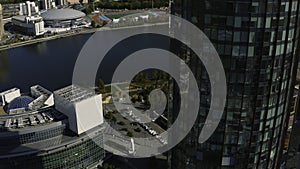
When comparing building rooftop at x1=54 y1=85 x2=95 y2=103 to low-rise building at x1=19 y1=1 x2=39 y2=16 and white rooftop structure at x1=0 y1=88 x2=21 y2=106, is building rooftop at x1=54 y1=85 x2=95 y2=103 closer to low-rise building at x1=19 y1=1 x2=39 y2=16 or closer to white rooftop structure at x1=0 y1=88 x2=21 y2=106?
white rooftop structure at x1=0 y1=88 x2=21 y2=106

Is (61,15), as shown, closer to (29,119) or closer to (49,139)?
(29,119)

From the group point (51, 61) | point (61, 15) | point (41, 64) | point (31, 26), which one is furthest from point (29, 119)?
point (61, 15)

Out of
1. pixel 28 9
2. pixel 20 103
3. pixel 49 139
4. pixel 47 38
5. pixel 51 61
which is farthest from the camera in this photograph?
pixel 28 9

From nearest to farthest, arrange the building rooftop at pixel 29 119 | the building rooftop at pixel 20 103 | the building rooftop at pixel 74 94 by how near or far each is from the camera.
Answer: the building rooftop at pixel 29 119 → the building rooftop at pixel 74 94 → the building rooftop at pixel 20 103

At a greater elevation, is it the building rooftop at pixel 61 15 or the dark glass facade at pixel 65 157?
the building rooftop at pixel 61 15

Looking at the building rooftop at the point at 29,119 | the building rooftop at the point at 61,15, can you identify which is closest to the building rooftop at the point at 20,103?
the building rooftop at the point at 29,119

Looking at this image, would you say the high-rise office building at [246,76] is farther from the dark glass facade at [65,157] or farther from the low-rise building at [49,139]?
the dark glass facade at [65,157]
